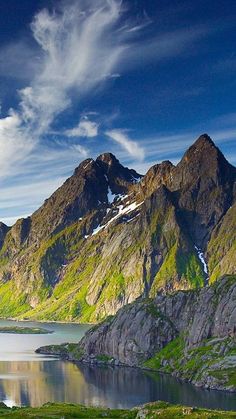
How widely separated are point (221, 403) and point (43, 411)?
6521cm

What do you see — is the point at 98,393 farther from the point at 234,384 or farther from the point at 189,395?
the point at 234,384

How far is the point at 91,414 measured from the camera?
130 meters

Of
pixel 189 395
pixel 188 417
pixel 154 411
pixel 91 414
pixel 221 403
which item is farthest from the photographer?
pixel 189 395

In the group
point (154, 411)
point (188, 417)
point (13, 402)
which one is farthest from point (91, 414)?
point (13, 402)

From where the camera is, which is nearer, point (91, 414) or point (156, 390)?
point (91, 414)

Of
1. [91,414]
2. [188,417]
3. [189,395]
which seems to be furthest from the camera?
[189,395]

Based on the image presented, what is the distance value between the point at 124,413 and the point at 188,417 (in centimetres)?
2272

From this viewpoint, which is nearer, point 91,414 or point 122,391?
point 91,414

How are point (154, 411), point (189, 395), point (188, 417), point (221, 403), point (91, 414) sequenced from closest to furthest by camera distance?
point (188, 417), point (154, 411), point (91, 414), point (221, 403), point (189, 395)

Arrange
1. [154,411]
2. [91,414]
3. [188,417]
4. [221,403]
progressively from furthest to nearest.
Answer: [221,403]
[91,414]
[154,411]
[188,417]

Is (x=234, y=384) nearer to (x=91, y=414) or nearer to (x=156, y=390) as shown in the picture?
(x=156, y=390)

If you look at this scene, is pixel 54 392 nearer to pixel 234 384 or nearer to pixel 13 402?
pixel 13 402

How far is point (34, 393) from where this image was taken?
19500 centimetres

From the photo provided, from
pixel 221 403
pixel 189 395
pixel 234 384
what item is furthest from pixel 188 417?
pixel 234 384
